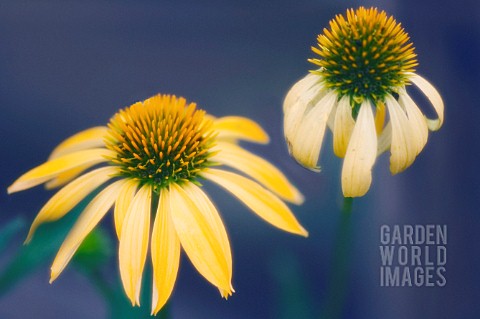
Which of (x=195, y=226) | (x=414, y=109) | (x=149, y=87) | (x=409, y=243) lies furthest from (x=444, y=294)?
(x=149, y=87)

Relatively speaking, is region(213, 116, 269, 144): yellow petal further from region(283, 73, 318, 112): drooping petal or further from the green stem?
the green stem

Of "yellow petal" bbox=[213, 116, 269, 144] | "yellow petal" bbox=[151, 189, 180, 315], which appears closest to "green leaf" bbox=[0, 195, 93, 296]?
"yellow petal" bbox=[151, 189, 180, 315]

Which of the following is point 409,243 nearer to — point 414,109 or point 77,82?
point 414,109

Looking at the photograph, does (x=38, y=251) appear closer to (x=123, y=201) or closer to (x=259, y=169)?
(x=123, y=201)

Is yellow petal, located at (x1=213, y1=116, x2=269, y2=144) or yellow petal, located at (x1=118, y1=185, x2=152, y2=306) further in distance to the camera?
yellow petal, located at (x1=213, y1=116, x2=269, y2=144)

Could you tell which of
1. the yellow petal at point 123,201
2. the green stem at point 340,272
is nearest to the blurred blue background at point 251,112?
the green stem at point 340,272

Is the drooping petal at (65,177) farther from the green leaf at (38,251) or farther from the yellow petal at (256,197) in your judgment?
the yellow petal at (256,197)

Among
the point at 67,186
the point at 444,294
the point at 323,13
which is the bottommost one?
the point at 444,294
